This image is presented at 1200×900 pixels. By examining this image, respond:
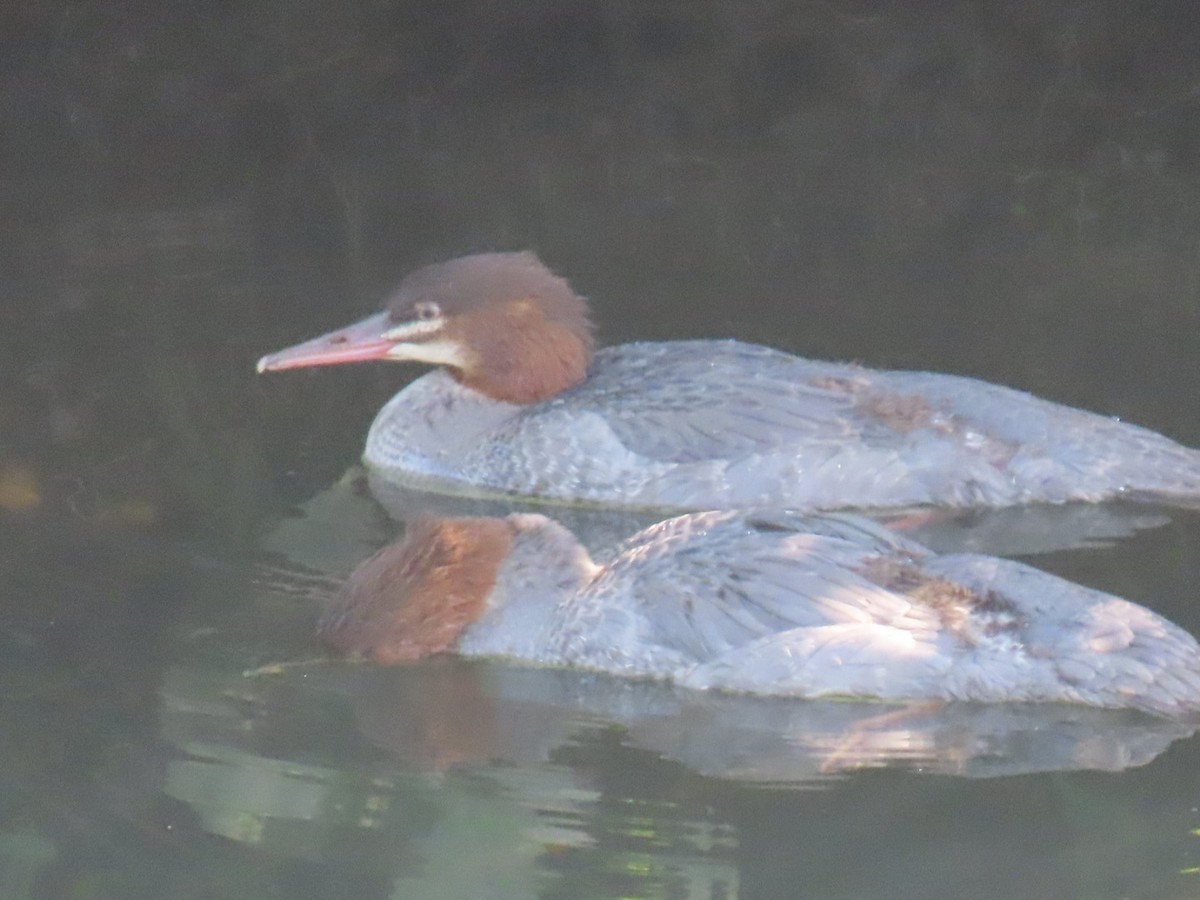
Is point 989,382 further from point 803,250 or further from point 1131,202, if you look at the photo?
point 1131,202

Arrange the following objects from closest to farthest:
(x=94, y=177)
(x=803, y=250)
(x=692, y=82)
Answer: (x=803, y=250), (x=94, y=177), (x=692, y=82)

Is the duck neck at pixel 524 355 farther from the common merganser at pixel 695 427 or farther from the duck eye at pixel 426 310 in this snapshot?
the duck eye at pixel 426 310

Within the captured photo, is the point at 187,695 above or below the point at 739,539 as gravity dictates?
below

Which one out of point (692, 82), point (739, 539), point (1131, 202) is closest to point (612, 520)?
point (739, 539)

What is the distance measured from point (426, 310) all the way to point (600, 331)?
1.70 meters

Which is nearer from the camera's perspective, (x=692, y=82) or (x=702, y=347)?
(x=702, y=347)

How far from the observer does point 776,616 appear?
6.40 m

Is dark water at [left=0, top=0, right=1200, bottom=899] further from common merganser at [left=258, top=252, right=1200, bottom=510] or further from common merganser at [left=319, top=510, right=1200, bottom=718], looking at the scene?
common merganser at [left=258, top=252, right=1200, bottom=510]

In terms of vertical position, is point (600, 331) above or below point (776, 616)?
below

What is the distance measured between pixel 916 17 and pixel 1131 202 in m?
3.90

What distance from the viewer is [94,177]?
489 inches

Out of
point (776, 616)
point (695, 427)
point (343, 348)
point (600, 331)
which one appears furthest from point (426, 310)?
point (776, 616)

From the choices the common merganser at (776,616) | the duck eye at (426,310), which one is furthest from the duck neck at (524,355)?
the common merganser at (776,616)

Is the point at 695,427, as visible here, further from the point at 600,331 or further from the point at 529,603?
the point at 600,331
